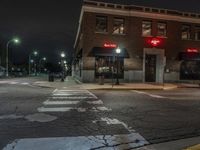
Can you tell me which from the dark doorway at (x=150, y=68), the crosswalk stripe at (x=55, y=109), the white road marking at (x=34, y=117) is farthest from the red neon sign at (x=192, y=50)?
the white road marking at (x=34, y=117)

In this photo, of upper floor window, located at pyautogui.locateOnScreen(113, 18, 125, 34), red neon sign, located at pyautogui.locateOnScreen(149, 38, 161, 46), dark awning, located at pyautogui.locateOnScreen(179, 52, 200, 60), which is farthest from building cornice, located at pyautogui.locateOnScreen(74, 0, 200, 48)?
dark awning, located at pyautogui.locateOnScreen(179, 52, 200, 60)

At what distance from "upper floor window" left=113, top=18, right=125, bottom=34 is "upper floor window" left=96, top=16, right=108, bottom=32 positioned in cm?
113

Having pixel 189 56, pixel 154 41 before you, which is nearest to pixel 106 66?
pixel 154 41

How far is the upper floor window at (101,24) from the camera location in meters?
35.2

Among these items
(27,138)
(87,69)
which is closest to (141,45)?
(87,69)

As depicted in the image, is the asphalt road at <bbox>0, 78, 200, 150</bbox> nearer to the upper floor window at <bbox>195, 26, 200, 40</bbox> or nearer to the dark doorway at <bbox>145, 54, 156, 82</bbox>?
the dark doorway at <bbox>145, 54, 156, 82</bbox>

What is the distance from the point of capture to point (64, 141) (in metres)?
7.91

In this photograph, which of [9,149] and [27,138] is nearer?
[9,149]

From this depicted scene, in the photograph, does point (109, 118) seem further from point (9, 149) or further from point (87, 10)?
point (87, 10)

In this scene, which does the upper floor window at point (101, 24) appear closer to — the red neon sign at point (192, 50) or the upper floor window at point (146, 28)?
the upper floor window at point (146, 28)

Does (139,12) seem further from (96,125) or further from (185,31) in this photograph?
(96,125)

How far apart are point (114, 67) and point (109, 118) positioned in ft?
81.7

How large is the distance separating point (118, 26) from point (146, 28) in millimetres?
3581

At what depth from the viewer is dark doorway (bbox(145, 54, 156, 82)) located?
38344 mm
